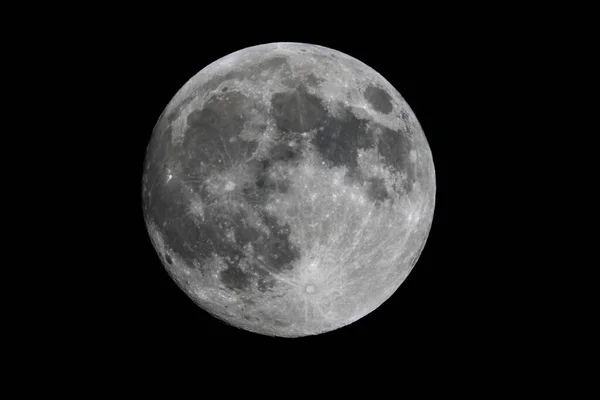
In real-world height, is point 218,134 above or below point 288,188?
above

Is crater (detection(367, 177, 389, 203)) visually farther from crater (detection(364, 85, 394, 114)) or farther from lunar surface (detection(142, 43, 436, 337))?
crater (detection(364, 85, 394, 114))

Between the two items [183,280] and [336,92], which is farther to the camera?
[183,280]

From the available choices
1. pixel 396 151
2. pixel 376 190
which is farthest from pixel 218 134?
pixel 396 151

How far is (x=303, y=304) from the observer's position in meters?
4.71

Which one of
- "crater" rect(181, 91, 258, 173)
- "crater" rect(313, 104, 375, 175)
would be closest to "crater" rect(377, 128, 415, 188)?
"crater" rect(313, 104, 375, 175)

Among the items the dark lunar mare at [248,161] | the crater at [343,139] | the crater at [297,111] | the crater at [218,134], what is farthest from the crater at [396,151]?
the crater at [218,134]

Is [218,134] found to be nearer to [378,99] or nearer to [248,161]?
[248,161]

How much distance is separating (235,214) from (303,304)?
949 mm

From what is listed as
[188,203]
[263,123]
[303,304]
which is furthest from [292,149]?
[303,304]

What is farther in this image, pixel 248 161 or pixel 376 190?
pixel 376 190

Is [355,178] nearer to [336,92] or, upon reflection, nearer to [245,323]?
[336,92]

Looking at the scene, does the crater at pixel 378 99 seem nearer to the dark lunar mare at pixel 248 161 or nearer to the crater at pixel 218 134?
the dark lunar mare at pixel 248 161

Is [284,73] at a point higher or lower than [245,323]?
higher

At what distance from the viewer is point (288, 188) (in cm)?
432
